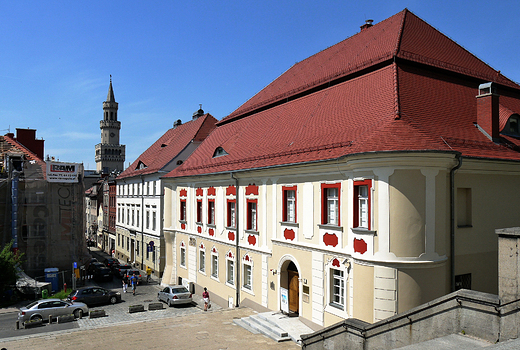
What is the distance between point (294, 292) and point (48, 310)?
15052 mm

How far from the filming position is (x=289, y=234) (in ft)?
68.8

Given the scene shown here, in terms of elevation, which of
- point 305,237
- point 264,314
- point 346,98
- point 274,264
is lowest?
point 264,314

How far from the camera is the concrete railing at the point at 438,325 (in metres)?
10.2

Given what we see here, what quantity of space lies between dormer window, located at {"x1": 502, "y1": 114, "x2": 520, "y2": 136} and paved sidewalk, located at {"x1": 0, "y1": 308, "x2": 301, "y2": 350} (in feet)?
43.4

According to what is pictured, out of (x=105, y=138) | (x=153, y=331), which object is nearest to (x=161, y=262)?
(x=153, y=331)

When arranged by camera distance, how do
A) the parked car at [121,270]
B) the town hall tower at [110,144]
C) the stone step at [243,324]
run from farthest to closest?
the town hall tower at [110,144], the parked car at [121,270], the stone step at [243,324]

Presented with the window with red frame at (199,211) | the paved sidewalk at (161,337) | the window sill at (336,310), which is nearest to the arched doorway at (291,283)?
the paved sidewalk at (161,337)

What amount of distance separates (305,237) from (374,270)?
188 inches

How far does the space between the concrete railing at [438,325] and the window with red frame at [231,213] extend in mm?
12722

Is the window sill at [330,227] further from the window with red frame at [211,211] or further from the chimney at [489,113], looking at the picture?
the window with red frame at [211,211]

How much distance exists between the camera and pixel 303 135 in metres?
21.5

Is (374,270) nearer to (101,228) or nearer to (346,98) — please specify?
(346,98)

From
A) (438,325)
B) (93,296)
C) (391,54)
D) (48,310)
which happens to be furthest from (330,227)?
(93,296)

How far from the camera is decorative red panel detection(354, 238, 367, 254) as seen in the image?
15859 millimetres
